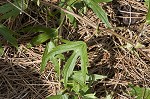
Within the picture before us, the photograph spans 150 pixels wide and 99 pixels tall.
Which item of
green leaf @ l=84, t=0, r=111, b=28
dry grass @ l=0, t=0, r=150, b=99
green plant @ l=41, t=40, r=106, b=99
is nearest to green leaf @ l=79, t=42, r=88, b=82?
green plant @ l=41, t=40, r=106, b=99

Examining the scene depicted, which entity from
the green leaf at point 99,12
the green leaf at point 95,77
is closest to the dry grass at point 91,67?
the green leaf at point 95,77

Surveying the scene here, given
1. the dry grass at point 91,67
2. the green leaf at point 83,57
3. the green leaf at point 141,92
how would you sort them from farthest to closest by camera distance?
the dry grass at point 91,67 < the green leaf at point 141,92 < the green leaf at point 83,57

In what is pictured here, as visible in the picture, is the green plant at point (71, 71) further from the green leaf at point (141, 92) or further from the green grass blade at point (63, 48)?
the green leaf at point (141, 92)

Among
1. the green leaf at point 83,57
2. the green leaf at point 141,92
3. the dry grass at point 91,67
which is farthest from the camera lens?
the dry grass at point 91,67

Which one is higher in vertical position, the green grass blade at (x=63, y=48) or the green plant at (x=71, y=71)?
the green grass blade at (x=63, y=48)

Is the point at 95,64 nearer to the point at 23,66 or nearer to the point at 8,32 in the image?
the point at 23,66

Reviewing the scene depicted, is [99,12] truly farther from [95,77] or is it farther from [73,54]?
[95,77]

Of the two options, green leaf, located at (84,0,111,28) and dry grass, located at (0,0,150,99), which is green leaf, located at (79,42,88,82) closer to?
green leaf, located at (84,0,111,28)

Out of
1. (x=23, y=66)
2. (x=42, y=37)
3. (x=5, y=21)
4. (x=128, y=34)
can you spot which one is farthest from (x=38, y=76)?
(x=128, y=34)
